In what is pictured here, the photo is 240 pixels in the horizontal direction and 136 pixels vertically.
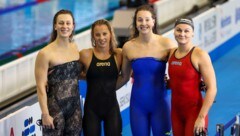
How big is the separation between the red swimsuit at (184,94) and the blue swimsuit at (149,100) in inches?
6.3

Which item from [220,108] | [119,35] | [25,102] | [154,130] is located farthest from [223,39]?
[154,130]

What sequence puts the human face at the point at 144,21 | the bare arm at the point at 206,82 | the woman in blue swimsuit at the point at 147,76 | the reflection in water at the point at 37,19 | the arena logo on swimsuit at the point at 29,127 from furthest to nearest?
the reflection in water at the point at 37,19 → the arena logo on swimsuit at the point at 29,127 → the woman in blue swimsuit at the point at 147,76 → the human face at the point at 144,21 → the bare arm at the point at 206,82

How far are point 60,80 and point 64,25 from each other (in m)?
0.47

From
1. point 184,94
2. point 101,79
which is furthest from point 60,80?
point 184,94

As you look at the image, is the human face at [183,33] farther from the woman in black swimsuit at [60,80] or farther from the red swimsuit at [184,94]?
the woman in black swimsuit at [60,80]

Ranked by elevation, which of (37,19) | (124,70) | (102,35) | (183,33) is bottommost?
(124,70)

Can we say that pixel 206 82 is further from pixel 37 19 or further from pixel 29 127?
pixel 37 19

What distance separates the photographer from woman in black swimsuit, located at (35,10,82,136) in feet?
16.4

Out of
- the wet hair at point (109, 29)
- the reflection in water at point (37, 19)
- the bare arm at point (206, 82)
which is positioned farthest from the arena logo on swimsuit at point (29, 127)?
the reflection in water at point (37, 19)

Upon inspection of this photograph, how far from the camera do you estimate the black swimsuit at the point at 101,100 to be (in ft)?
17.1

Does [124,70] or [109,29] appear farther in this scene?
[124,70]

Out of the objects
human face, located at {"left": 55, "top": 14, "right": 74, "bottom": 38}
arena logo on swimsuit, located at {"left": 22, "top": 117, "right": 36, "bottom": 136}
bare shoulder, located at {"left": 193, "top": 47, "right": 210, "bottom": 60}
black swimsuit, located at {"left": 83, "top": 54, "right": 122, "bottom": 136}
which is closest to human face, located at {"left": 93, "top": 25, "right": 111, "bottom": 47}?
black swimsuit, located at {"left": 83, "top": 54, "right": 122, "bottom": 136}

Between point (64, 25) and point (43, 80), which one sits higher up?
point (64, 25)

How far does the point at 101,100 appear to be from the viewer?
17.3 ft
